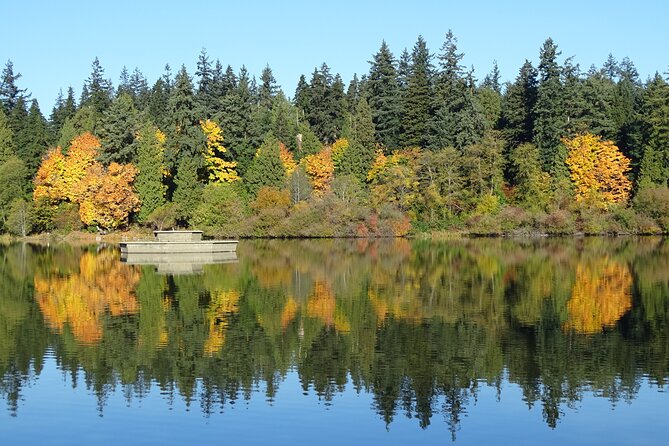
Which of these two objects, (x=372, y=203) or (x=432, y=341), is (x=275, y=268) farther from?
(x=372, y=203)

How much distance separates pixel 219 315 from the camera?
27.1 meters

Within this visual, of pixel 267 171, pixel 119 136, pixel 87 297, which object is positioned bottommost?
pixel 87 297

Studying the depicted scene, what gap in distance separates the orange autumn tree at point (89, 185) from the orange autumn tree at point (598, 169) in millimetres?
41276

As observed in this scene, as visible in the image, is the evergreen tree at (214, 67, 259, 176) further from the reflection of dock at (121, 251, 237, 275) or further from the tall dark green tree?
the reflection of dock at (121, 251, 237, 275)

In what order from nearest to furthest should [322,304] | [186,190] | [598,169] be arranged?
[322,304], [186,190], [598,169]

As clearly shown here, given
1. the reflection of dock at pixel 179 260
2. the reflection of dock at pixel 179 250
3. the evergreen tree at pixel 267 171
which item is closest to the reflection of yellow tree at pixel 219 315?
the reflection of dock at pixel 179 260

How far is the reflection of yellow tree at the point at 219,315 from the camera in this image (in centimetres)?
2197

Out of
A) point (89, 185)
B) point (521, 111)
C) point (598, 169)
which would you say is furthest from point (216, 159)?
point (598, 169)

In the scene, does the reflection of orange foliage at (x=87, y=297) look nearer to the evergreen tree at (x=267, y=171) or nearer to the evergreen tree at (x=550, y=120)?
the evergreen tree at (x=267, y=171)

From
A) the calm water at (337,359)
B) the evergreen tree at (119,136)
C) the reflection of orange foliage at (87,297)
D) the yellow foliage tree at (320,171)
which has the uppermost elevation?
the evergreen tree at (119,136)

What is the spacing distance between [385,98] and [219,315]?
7136cm

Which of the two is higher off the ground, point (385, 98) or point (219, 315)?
point (385, 98)

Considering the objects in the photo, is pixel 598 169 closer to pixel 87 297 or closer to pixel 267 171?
pixel 267 171

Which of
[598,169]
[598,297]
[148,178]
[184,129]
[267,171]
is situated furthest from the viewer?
[267,171]
